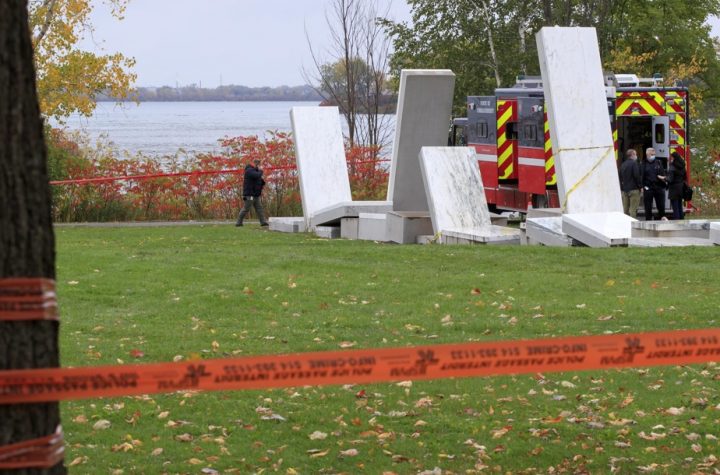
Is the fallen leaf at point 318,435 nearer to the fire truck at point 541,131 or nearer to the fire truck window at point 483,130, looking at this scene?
the fire truck at point 541,131

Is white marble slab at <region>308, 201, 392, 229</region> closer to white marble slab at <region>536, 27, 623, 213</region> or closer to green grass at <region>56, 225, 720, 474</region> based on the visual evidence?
green grass at <region>56, 225, 720, 474</region>

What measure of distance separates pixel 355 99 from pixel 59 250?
65.5ft

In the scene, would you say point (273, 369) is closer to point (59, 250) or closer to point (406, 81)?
point (59, 250)

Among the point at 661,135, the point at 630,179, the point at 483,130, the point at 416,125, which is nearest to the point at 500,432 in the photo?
the point at 416,125

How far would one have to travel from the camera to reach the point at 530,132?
24.0m

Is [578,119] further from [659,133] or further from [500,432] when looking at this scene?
[500,432]

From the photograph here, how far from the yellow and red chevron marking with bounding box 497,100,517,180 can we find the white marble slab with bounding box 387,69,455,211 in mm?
3482

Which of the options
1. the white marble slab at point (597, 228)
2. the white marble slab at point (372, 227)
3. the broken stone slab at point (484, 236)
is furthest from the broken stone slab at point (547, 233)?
the white marble slab at point (372, 227)

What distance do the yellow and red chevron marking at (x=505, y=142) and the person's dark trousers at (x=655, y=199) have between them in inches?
129

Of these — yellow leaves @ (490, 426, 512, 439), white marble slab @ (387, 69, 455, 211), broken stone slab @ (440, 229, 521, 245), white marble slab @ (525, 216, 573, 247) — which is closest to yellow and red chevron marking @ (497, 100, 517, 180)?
white marble slab @ (387, 69, 455, 211)

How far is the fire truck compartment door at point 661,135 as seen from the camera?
23.4 metres

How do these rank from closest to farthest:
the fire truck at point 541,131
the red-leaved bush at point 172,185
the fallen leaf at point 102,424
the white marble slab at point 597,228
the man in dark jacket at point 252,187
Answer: the fallen leaf at point 102,424
the white marble slab at point 597,228
the fire truck at point 541,131
the man in dark jacket at point 252,187
the red-leaved bush at point 172,185

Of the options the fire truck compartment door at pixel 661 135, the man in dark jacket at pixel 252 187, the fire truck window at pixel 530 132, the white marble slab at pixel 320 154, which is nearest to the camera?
the fire truck compartment door at pixel 661 135

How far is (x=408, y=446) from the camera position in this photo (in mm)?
6828
